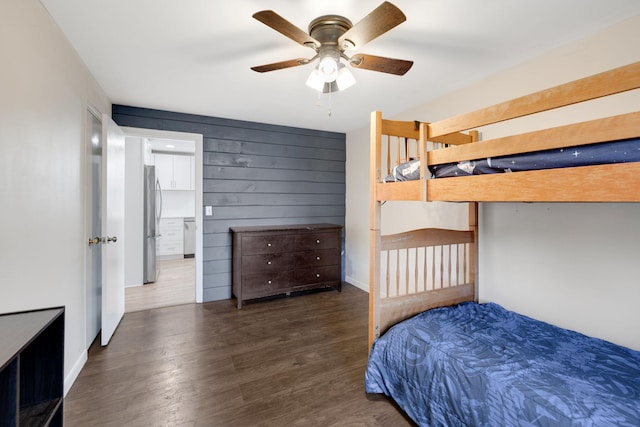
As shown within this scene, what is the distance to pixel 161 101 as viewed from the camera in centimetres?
302

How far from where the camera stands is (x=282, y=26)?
1.41 meters

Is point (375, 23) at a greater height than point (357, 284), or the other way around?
point (375, 23)

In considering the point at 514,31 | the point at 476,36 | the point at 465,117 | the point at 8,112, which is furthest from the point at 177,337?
the point at 514,31

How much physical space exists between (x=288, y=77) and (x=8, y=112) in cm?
176

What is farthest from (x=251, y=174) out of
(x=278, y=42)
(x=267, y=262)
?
(x=278, y=42)

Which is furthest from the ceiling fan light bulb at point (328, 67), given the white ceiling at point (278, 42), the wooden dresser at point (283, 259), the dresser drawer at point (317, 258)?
the dresser drawer at point (317, 258)

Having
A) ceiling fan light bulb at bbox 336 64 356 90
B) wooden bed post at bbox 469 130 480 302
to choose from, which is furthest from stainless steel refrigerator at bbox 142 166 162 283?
wooden bed post at bbox 469 130 480 302

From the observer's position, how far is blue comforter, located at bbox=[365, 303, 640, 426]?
117 centimetres

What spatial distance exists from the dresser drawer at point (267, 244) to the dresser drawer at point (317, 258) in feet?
0.65

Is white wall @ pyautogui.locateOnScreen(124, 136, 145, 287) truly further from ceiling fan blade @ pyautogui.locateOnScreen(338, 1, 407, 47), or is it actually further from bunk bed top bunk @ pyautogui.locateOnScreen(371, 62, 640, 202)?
bunk bed top bunk @ pyautogui.locateOnScreen(371, 62, 640, 202)

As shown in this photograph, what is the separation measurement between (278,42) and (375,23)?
2.76 feet

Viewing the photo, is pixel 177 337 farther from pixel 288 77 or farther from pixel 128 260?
pixel 288 77

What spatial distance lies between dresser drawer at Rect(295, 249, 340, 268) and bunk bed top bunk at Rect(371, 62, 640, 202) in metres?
2.11

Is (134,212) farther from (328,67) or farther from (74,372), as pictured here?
(328,67)
